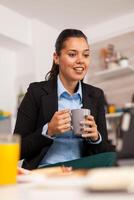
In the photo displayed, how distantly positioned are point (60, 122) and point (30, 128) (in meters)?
0.32

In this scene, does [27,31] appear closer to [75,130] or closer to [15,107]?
[15,107]

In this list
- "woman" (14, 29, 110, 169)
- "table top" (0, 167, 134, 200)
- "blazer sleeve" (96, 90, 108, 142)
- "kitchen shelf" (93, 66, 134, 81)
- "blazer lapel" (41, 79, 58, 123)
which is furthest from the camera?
"kitchen shelf" (93, 66, 134, 81)

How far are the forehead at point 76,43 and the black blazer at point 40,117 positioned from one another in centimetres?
19

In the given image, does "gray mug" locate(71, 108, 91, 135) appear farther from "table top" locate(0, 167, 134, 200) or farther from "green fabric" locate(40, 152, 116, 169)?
"table top" locate(0, 167, 134, 200)

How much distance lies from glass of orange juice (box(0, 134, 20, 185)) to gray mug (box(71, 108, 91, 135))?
66 cm

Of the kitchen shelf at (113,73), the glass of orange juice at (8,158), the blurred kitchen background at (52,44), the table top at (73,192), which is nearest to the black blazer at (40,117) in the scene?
the glass of orange juice at (8,158)

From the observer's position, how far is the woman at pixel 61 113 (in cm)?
138

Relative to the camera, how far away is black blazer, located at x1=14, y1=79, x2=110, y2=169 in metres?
1.43

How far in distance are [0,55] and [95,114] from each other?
230cm

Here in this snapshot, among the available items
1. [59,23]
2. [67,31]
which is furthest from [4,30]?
[67,31]

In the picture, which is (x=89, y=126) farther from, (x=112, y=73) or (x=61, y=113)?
(x=112, y=73)

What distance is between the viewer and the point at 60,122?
1258 mm

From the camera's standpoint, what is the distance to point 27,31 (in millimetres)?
3678

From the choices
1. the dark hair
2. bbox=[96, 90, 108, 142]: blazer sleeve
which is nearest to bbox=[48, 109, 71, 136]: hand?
bbox=[96, 90, 108, 142]: blazer sleeve
